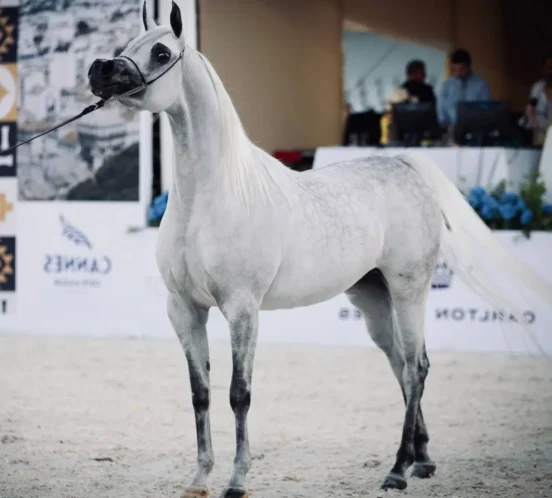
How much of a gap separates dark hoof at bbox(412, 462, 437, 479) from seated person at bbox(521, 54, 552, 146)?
6498 mm

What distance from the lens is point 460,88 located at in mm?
11375

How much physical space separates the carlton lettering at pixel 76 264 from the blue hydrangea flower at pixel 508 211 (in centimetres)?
334

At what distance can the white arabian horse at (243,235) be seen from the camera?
4.19 meters

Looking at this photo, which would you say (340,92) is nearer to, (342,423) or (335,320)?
(335,320)

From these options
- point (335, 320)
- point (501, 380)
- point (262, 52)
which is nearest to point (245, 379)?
point (501, 380)

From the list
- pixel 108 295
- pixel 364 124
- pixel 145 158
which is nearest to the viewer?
pixel 108 295

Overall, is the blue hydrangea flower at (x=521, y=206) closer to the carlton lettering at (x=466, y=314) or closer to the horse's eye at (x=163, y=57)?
the carlton lettering at (x=466, y=314)

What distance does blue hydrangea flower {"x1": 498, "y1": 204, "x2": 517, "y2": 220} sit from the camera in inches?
334

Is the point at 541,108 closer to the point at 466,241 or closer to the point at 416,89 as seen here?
the point at 416,89

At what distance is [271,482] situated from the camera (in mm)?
4746

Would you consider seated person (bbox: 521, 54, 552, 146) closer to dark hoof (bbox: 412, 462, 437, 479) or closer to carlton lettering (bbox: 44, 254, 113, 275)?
carlton lettering (bbox: 44, 254, 113, 275)

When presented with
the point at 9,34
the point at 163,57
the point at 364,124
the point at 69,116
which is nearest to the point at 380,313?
the point at 163,57

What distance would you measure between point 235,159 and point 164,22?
5103 mm

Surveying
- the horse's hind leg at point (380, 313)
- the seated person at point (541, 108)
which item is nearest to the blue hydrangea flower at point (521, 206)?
the seated person at point (541, 108)
